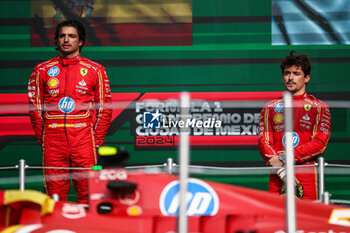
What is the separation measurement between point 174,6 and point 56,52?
40.1 inches

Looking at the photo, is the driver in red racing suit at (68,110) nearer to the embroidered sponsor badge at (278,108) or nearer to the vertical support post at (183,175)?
the embroidered sponsor badge at (278,108)

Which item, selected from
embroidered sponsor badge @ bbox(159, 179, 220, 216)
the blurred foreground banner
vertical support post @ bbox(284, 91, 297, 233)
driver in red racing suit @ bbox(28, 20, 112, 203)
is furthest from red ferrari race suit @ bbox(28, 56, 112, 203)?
vertical support post @ bbox(284, 91, 297, 233)

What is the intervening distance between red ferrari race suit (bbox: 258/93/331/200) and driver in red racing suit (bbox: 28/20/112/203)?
1.07 m

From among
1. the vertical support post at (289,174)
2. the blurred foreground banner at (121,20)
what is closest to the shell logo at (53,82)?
the blurred foreground banner at (121,20)

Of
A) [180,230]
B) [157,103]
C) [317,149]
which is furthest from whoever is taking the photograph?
[157,103]

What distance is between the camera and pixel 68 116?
136 inches

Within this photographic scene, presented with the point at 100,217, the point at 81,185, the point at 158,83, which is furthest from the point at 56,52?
the point at 100,217

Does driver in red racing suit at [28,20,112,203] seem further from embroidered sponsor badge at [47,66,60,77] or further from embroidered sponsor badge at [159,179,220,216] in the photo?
embroidered sponsor badge at [159,179,220,216]

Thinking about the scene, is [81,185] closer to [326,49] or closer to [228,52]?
[228,52]

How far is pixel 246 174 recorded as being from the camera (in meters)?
4.20

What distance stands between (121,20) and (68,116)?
1.09 m

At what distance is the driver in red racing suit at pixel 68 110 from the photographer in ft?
11.3

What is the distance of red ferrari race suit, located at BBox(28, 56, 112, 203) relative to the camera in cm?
344

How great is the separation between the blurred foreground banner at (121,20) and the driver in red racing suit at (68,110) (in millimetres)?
629
